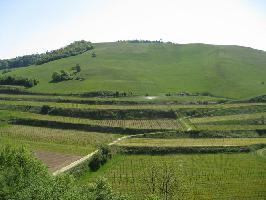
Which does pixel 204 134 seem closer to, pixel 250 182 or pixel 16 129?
pixel 250 182

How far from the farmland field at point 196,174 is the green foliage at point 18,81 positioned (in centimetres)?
9829

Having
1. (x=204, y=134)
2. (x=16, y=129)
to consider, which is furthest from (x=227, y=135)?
(x=16, y=129)

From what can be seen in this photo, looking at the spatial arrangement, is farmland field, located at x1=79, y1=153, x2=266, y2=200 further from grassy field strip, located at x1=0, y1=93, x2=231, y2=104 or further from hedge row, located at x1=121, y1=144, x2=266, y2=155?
grassy field strip, located at x1=0, y1=93, x2=231, y2=104

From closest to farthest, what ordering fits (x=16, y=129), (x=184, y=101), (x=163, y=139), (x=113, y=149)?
(x=113, y=149) → (x=163, y=139) → (x=16, y=129) → (x=184, y=101)

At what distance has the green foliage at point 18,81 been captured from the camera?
194 metres

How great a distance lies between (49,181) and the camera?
187 ft

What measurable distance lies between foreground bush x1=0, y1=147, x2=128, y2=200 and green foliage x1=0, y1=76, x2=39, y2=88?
124 meters

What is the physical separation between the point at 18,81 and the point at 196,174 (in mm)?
122059

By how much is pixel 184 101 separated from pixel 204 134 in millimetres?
40711

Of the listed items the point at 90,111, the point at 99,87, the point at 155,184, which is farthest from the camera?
the point at 99,87

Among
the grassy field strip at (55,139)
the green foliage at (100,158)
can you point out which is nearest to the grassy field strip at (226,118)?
the grassy field strip at (55,139)

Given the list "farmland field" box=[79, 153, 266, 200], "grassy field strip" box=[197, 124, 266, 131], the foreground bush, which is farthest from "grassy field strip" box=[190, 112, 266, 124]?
the foreground bush

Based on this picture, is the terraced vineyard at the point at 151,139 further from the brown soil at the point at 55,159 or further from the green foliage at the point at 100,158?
the green foliage at the point at 100,158

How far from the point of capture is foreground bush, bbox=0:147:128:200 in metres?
49.9
